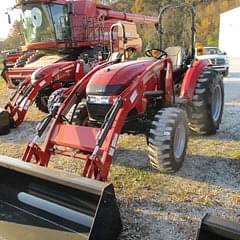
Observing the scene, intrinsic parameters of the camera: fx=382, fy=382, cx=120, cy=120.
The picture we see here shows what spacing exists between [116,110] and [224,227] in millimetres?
1837

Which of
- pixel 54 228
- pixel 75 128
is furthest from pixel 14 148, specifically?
pixel 54 228

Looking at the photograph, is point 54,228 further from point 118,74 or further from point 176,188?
point 118,74

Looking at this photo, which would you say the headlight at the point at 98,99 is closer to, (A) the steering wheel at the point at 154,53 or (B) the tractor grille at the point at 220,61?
(A) the steering wheel at the point at 154,53

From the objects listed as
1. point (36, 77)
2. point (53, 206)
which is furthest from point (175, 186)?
point (36, 77)

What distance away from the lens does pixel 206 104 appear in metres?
5.18

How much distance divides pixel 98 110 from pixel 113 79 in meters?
0.38

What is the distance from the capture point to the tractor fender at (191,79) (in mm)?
4957

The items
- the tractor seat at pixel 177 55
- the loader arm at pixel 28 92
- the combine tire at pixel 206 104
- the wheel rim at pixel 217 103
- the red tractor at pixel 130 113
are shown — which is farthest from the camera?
the loader arm at pixel 28 92

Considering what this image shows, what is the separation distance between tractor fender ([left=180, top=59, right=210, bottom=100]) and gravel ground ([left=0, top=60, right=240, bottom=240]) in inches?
28.5

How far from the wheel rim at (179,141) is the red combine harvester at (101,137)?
0.01 metres

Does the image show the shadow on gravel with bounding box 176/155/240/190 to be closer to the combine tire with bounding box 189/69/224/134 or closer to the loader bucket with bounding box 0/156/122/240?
the combine tire with bounding box 189/69/224/134

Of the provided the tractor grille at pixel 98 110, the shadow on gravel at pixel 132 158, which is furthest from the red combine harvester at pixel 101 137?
the shadow on gravel at pixel 132 158

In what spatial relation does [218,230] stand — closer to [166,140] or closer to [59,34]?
[166,140]

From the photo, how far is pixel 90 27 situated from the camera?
39.2 ft
